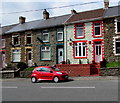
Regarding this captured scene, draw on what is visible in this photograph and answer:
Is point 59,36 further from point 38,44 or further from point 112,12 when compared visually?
point 112,12

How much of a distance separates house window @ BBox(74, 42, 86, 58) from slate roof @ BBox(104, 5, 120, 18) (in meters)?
4.96

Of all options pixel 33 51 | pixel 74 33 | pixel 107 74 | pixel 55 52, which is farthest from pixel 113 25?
pixel 33 51

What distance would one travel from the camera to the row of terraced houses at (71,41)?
2122 cm

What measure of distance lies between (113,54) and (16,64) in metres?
16.3

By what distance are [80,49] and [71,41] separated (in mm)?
1773

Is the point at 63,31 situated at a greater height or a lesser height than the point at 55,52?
greater

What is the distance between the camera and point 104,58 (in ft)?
69.8

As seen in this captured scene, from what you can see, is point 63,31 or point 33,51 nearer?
point 63,31

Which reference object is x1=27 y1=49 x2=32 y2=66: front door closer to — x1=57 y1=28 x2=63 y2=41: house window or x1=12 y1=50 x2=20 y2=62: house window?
x1=12 y1=50 x2=20 y2=62: house window

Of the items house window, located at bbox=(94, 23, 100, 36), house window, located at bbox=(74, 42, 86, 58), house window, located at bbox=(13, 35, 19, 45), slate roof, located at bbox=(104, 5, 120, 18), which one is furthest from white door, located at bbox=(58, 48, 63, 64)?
house window, located at bbox=(13, 35, 19, 45)

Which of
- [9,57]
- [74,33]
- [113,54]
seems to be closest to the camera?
[113,54]

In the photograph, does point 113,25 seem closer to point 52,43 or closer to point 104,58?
point 104,58

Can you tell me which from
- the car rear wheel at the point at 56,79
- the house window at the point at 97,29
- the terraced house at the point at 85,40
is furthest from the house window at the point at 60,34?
the car rear wheel at the point at 56,79

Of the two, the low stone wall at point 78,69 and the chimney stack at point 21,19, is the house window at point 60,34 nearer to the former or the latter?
the low stone wall at point 78,69
